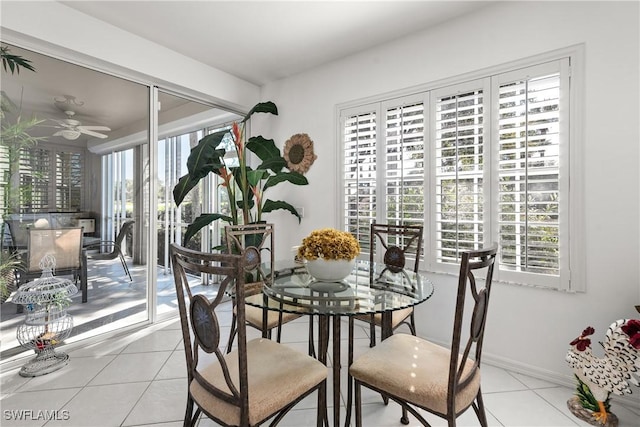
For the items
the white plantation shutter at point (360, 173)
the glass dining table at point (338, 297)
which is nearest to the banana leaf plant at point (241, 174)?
the white plantation shutter at point (360, 173)

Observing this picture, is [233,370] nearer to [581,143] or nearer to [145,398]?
[145,398]

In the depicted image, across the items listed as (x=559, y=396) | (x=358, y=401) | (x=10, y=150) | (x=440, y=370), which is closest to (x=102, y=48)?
(x=10, y=150)

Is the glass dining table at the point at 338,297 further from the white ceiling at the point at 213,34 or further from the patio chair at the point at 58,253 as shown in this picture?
the white ceiling at the point at 213,34

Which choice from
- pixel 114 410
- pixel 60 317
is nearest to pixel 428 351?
pixel 114 410

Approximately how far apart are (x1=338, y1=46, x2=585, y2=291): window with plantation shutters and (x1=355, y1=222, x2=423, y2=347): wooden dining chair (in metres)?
0.17

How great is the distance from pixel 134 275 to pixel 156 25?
2.33 meters

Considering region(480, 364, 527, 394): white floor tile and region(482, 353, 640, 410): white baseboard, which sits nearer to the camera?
region(482, 353, 640, 410): white baseboard

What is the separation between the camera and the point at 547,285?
6.89ft

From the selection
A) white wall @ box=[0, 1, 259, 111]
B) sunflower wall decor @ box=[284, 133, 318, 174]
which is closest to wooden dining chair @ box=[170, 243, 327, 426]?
white wall @ box=[0, 1, 259, 111]

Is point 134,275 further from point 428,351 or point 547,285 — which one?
point 547,285

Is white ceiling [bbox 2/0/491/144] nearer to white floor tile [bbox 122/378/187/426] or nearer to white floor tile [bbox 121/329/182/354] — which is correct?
→ white floor tile [bbox 121/329/182/354]

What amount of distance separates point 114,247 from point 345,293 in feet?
7.99

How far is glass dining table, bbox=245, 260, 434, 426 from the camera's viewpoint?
4.66ft

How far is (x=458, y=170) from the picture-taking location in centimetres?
247
